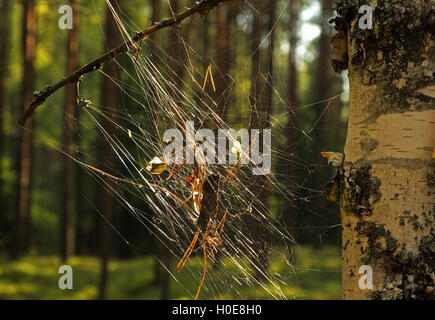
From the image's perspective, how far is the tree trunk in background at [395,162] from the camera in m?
1.46

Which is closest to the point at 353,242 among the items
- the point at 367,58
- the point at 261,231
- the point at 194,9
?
the point at 367,58

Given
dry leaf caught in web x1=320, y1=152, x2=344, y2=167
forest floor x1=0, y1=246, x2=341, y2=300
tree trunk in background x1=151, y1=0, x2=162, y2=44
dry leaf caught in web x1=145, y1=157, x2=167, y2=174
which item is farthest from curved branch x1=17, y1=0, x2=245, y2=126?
forest floor x1=0, y1=246, x2=341, y2=300

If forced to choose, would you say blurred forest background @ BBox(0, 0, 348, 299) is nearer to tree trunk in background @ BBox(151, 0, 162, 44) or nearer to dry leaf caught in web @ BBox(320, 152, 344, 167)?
tree trunk in background @ BBox(151, 0, 162, 44)

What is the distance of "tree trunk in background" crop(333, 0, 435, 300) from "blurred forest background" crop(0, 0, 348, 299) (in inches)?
24.2

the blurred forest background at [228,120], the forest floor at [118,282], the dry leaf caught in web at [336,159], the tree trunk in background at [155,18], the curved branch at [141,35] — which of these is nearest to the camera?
the dry leaf caught in web at [336,159]

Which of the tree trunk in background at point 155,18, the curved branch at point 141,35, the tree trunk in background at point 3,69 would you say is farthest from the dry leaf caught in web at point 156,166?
the tree trunk in background at point 3,69

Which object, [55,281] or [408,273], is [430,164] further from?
[55,281]

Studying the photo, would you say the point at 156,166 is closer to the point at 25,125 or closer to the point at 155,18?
the point at 155,18

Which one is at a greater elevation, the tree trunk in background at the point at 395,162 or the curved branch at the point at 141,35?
the curved branch at the point at 141,35

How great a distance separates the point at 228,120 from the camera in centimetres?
279

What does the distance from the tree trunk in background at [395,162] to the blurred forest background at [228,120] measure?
615 mm

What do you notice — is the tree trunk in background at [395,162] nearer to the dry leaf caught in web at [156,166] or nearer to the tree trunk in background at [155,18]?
the dry leaf caught in web at [156,166]

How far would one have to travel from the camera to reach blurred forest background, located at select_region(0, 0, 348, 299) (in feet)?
8.97
